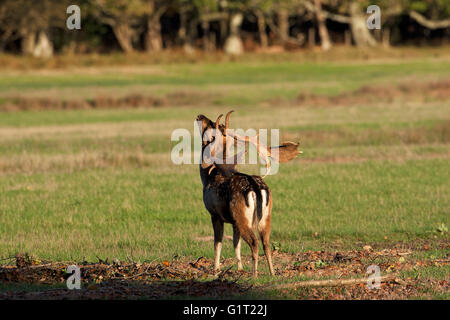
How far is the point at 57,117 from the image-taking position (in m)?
42.4

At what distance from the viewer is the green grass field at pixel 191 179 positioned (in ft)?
51.6

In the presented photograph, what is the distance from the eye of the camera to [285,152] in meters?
10.7

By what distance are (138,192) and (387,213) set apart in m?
6.10

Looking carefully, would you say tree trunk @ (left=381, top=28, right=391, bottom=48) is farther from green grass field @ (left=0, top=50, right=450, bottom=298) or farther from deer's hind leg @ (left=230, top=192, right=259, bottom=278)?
deer's hind leg @ (left=230, top=192, right=259, bottom=278)

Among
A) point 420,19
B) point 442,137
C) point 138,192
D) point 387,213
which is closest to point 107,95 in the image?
point 442,137

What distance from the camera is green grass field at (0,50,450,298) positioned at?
51.6 ft

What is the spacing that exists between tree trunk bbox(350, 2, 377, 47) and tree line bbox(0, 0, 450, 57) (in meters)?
0.09

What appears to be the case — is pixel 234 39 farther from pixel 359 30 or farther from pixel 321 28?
pixel 359 30

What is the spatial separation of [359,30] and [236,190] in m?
70.4

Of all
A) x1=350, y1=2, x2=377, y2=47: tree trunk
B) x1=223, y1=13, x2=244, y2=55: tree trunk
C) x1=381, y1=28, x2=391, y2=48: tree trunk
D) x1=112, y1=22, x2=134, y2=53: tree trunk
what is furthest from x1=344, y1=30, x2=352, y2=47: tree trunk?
x1=112, y1=22, x2=134, y2=53: tree trunk

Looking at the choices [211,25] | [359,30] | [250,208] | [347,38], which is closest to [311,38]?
[359,30]

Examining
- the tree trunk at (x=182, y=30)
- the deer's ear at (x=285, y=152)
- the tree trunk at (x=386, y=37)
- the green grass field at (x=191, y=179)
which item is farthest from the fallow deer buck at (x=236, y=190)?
the tree trunk at (x=386, y=37)

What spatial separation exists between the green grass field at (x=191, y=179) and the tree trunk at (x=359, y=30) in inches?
1163

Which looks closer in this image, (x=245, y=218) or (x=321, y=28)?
(x=245, y=218)
